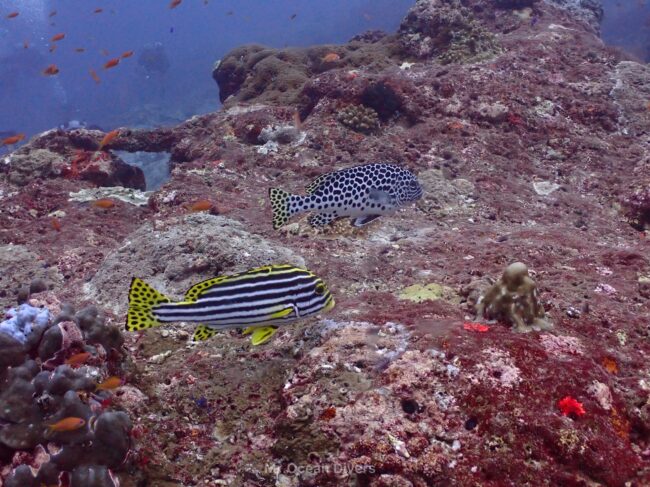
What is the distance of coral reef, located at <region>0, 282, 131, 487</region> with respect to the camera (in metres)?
2.97

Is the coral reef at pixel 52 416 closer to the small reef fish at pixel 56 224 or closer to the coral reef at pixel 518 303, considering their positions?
the coral reef at pixel 518 303

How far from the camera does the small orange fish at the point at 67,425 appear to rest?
118 inches

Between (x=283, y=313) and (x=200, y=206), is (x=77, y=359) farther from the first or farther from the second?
(x=200, y=206)

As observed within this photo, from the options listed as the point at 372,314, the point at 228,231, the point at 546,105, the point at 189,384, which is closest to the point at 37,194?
the point at 228,231

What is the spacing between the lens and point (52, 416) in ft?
10.2

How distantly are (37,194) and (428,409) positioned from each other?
10.1 m

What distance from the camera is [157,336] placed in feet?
16.3

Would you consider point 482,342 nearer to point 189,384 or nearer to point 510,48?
point 189,384

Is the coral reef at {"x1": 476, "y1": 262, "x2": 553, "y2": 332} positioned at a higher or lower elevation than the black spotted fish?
lower

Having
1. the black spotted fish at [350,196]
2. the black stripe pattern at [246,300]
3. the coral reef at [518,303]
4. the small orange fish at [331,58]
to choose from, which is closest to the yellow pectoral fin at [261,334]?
the black stripe pattern at [246,300]

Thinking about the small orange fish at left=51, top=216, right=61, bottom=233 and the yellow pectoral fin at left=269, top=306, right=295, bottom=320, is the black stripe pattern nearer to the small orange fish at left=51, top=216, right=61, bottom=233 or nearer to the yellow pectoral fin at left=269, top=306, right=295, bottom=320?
the yellow pectoral fin at left=269, top=306, right=295, bottom=320

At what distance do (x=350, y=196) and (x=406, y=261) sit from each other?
1.52 metres

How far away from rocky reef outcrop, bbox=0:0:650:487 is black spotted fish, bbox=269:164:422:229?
37.5 inches

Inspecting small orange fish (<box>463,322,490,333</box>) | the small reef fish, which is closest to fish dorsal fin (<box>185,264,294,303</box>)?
small orange fish (<box>463,322,490,333</box>)
